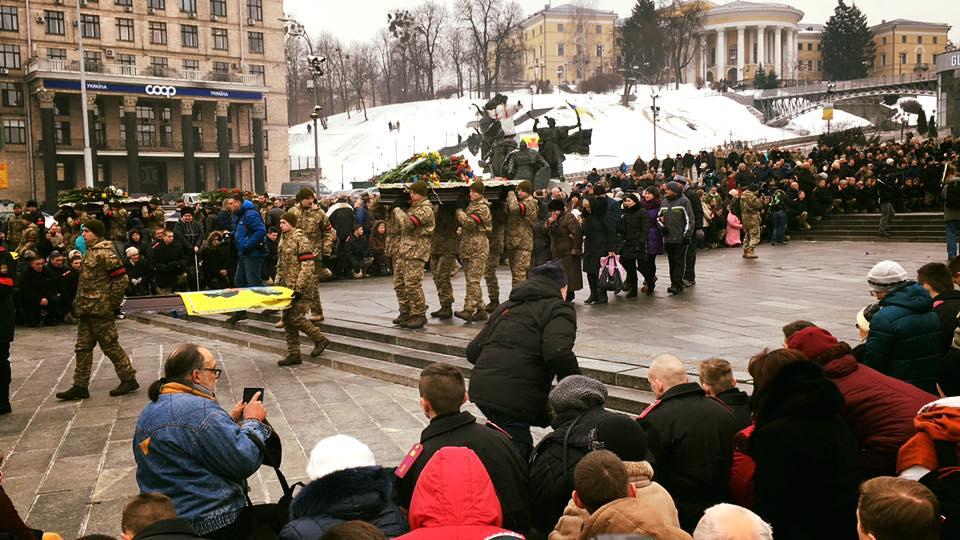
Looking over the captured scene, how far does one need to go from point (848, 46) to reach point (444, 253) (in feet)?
333

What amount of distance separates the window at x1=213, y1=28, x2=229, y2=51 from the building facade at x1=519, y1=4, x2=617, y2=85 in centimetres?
5965

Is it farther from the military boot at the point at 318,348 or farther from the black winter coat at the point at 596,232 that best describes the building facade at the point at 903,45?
the military boot at the point at 318,348

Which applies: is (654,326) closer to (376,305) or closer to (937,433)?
(376,305)

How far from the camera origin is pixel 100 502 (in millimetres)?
5902

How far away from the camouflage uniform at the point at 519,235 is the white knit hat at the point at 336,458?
9.18 meters

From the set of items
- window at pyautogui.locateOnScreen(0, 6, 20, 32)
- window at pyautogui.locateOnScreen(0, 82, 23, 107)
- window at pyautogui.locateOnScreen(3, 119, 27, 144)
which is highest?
window at pyautogui.locateOnScreen(0, 6, 20, 32)

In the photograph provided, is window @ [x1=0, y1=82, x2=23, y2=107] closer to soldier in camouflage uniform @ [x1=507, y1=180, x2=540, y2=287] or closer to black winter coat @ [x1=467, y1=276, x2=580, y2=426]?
soldier in camouflage uniform @ [x1=507, y1=180, x2=540, y2=287]

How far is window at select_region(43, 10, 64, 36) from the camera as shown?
5766 cm

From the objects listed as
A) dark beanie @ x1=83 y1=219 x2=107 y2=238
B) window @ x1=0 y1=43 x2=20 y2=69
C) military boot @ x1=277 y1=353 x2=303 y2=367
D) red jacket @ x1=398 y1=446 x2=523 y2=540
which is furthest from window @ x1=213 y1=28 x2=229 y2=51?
red jacket @ x1=398 y1=446 x2=523 y2=540

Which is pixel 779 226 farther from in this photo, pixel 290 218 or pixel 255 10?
pixel 255 10

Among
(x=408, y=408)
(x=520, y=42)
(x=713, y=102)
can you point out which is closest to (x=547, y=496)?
(x=408, y=408)

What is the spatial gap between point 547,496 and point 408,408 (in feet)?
14.2

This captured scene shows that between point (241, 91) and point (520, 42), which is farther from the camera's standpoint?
point (520, 42)

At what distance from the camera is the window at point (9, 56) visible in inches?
2219
